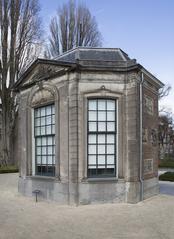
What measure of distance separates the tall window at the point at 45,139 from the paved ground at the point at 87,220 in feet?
4.88

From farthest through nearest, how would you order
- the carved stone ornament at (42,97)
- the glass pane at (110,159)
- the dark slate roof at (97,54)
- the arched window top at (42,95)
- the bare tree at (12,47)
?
the bare tree at (12,47)
the dark slate roof at (97,54)
the carved stone ornament at (42,97)
the arched window top at (42,95)
the glass pane at (110,159)

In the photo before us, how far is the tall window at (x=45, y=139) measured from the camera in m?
10.9

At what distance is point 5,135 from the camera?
2423 cm

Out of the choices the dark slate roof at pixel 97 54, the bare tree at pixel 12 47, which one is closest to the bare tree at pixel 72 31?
the bare tree at pixel 12 47

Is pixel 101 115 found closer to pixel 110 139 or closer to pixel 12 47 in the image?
pixel 110 139

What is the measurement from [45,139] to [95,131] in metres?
2.29

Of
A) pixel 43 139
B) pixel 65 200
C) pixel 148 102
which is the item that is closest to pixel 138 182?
pixel 65 200

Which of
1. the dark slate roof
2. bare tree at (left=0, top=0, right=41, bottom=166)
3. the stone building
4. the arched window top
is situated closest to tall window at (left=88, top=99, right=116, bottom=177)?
the stone building

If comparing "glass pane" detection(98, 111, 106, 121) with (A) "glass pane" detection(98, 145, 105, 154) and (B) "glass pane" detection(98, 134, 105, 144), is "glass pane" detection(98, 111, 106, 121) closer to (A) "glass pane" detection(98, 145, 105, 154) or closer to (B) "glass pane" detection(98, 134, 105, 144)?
(B) "glass pane" detection(98, 134, 105, 144)

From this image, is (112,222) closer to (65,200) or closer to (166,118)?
(65,200)

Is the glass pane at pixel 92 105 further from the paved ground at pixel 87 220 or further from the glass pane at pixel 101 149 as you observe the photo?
the paved ground at pixel 87 220

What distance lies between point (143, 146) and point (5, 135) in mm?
16374

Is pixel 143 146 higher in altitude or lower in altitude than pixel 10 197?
higher

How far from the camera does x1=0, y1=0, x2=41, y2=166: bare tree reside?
22.4 metres
